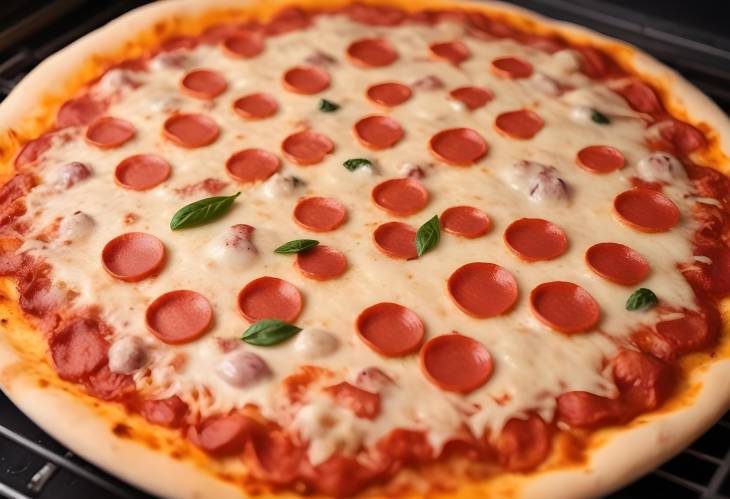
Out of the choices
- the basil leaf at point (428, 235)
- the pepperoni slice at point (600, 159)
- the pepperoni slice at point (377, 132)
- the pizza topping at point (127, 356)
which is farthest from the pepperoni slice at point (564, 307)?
the pizza topping at point (127, 356)

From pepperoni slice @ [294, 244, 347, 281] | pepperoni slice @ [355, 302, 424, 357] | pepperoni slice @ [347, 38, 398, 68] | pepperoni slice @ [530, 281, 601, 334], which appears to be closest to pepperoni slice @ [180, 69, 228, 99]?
pepperoni slice @ [347, 38, 398, 68]

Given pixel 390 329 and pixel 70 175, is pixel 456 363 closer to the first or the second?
pixel 390 329

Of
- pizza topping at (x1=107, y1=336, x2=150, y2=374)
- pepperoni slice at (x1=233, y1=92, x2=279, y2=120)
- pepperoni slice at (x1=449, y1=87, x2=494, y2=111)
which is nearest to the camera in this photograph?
pizza topping at (x1=107, y1=336, x2=150, y2=374)

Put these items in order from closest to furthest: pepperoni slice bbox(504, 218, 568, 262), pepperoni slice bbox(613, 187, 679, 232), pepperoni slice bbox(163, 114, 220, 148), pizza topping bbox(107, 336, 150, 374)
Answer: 1. pizza topping bbox(107, 336, 150, 374)
2. pepperoni slice bbox(504, 218, 568, 262)
3. pepperoni slice bbox(613, 187, 679, 232)
4. pepperoni slice bbox(163, 114, 220, 148)

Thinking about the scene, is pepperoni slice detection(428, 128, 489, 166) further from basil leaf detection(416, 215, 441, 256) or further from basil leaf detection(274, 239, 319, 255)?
basil leaf detection(274, 239, 319, 255)

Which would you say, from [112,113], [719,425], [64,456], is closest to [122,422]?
[64,456]

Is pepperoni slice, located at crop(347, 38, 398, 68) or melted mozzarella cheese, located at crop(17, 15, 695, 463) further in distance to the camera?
pepperoni slice, located at crop(347, 38, 398, 68)

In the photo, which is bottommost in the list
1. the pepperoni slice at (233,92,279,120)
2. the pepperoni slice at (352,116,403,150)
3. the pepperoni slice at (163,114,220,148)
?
the pepperoni slice at (163,114,220,148)
